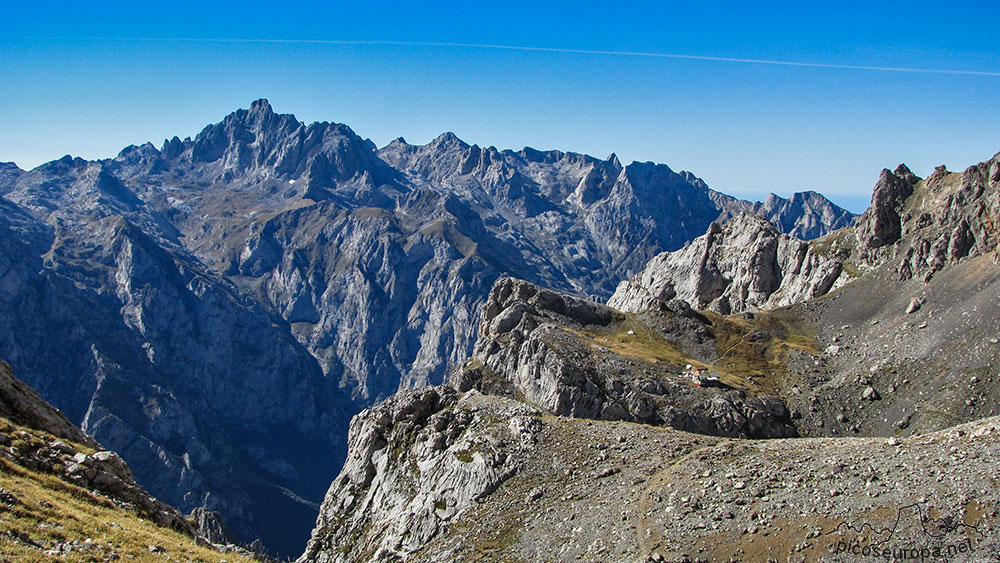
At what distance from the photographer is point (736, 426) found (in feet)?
370

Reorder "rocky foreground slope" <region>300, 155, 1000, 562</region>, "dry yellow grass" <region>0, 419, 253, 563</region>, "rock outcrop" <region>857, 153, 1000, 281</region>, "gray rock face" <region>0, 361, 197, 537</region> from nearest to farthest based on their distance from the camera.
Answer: "dry yellow grass" <region>0, 419, 253, 563</region> → "rocky foreground slope" <region>300, 155, 1000, 562</region> → "gray rock face" <region>0, 361, 197, 537</region> → "rock outcrop" <region>857, 153, 1000, 281</region>

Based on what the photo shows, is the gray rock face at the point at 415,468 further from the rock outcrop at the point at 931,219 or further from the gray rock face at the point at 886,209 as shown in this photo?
the gray rock face at the point at 886,209

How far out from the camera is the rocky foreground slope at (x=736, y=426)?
42906 millimetres

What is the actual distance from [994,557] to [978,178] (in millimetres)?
137941

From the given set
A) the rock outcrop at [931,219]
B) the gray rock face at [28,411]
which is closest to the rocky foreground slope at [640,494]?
the gray rock face at [28,411]

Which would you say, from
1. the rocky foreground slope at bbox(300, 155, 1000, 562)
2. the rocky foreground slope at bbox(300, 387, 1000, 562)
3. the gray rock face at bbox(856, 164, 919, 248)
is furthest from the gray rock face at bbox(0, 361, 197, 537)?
the gray rock face at bbox(856, 164, 919, 248)

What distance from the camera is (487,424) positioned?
249 ft

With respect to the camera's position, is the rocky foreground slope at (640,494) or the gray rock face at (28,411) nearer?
the rocky foreground slope at (640,494)

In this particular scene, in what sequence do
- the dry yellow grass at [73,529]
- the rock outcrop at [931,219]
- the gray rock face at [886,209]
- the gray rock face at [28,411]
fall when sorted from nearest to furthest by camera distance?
1. the dry yellow grass at [73,529]
2. the gray rock face at [28,411]
3. the rock outcrop at [931,219]
4. the gray rock face at [886,209]

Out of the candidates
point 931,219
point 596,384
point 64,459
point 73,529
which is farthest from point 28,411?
point 931,219

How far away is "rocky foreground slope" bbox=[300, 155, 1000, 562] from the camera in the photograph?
4291 centimetres

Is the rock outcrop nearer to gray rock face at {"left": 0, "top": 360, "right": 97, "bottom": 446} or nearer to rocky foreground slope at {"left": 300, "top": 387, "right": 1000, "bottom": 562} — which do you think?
rocky foreground slope at {"left": 300, "top": 387, "right": 1000, "bottom": 562}

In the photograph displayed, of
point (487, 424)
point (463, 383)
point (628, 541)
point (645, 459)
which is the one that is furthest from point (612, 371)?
point (628, 541)

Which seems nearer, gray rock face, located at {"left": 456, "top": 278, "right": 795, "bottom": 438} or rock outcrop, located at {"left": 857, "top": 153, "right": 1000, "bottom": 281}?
gray rock face, located at {"left": 456, "top": 278, "right": 795, "bottom": 438}
